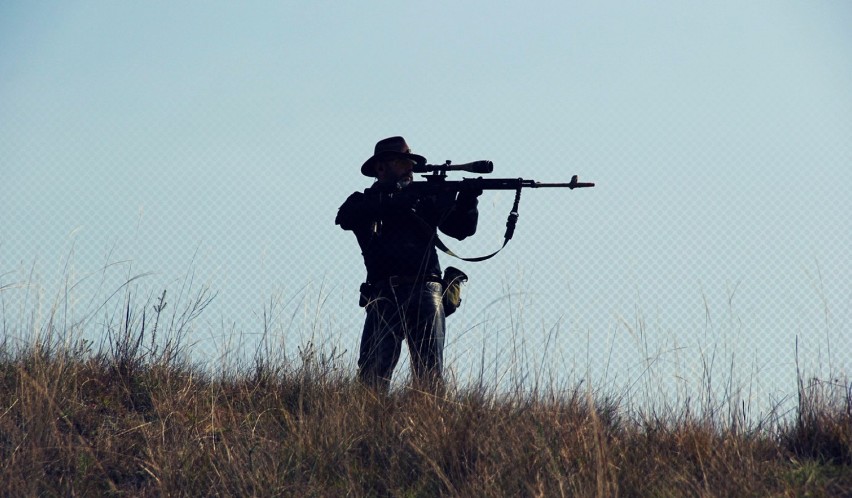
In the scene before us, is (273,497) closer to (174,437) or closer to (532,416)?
(174,437)

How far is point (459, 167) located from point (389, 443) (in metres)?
1.94

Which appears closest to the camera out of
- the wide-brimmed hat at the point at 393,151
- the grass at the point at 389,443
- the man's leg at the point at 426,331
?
the grass at the point at 389,443

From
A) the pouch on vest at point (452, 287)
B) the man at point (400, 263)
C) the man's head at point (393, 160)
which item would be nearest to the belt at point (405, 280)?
the man at point (400, 263)

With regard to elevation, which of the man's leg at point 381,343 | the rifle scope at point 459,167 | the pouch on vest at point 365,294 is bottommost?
the man's leg at point 381,343

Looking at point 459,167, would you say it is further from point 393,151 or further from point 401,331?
point 401,331

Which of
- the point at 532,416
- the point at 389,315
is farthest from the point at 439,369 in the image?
the point at 532,416

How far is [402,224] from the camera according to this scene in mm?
5719

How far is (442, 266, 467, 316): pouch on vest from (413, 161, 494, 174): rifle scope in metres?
0.60

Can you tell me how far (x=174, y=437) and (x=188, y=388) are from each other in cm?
59

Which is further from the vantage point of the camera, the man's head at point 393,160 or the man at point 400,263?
the man's head at point 393,160

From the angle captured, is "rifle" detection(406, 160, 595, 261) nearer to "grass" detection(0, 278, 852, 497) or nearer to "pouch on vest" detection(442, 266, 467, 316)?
"pouch on vest" detection(442, 266, 467, 316)

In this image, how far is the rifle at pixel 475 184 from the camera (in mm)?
5785

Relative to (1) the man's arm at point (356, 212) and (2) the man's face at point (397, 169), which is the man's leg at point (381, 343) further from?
(2) the man's face at point (397, 169)

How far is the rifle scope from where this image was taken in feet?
19.0
